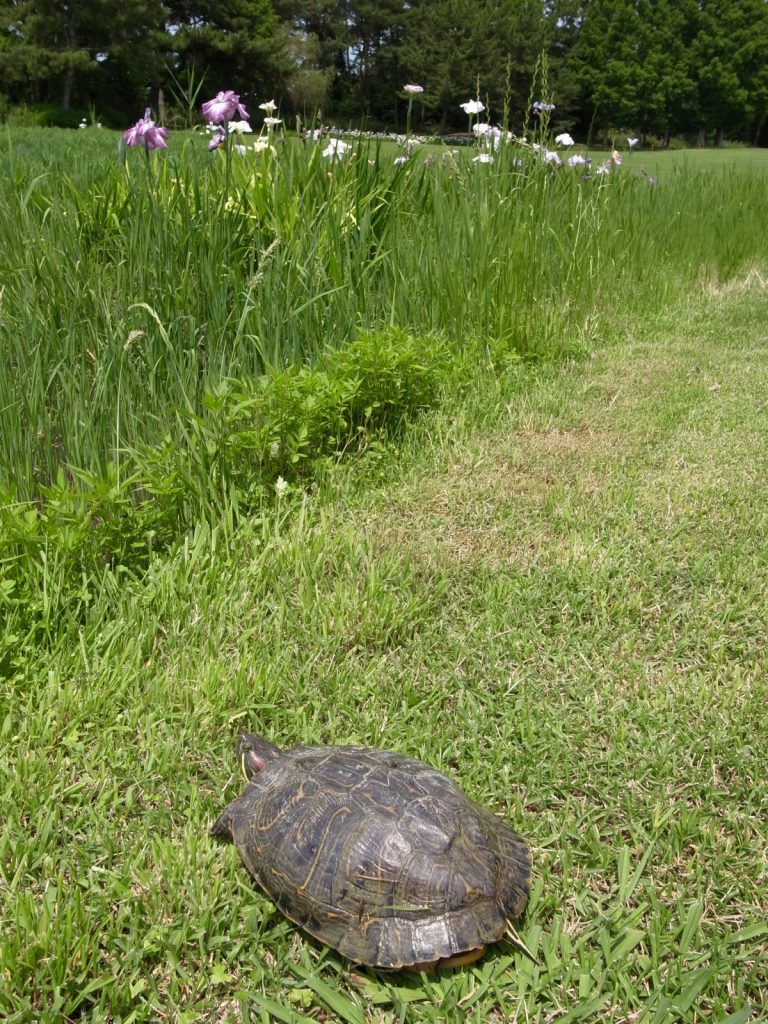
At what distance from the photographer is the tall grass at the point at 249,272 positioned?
288 centimetres

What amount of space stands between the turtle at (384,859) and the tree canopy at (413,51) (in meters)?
35.0

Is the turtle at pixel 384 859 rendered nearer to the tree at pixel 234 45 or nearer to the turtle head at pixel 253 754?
the turtle head at pixel 253 754

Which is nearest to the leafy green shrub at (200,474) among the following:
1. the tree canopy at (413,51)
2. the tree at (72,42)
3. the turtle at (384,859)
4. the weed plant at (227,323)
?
the weed plant at (227,323)

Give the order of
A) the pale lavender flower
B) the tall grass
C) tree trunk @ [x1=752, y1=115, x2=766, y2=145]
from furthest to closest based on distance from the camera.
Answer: tree trunk @ [x1=752, y1=115, x2=766, y2=145] < the pale lavender flower < the tall grass

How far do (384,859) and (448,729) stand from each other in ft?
1.99

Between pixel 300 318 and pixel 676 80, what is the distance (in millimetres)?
61479

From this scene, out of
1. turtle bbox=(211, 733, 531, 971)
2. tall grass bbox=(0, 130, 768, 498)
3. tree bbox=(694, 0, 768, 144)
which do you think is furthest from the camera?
tree bbox=(694, 0, 768, 144)

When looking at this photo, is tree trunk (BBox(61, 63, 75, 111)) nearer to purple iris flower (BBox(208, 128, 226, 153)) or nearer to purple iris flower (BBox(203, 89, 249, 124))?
purple iris flower (BBox(208, 128, 226, 153))

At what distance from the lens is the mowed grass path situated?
1.51 meters

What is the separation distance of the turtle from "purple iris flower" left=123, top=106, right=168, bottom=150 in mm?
3038

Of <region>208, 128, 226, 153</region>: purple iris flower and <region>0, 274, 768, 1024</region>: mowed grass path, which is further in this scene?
<region>208, 128, 226, 153</region>: purple iris flower

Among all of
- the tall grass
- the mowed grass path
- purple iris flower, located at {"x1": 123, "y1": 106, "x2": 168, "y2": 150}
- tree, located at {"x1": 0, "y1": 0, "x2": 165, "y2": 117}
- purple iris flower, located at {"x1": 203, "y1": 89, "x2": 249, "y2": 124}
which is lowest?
the mowed grass path

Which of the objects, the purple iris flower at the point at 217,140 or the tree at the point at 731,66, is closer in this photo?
the purple iris flower at the point at 217,140

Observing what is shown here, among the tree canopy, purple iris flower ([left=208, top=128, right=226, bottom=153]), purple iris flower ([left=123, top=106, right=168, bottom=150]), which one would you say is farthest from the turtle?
the tree canopy
